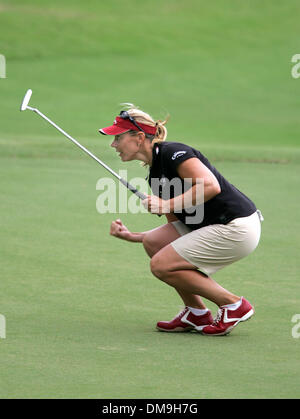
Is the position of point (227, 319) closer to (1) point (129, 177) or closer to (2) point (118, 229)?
(2) point (118, 229)

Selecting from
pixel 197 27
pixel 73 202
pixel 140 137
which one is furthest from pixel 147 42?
pixel 140 137

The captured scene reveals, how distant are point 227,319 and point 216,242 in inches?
19.0

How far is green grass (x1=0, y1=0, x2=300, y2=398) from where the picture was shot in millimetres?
4730

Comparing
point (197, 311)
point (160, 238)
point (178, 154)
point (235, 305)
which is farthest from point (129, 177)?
point (178, 154)

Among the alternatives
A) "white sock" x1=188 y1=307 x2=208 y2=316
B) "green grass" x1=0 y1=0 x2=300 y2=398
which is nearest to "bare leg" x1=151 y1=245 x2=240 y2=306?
"white sock" x1=188 y1=307 x2=208 y2=316

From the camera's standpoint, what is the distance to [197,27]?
30.1m

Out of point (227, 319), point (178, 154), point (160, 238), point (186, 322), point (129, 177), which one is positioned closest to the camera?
point (178, 154)

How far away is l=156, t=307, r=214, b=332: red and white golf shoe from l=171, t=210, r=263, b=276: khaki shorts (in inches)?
11.3

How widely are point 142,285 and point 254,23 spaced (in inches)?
979

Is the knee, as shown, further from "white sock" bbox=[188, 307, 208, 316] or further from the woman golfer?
"white sock" bbox=[188, 307, 208, 316]

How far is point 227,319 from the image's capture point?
561 centimetres

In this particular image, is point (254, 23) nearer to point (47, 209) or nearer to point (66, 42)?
point (66, 42)

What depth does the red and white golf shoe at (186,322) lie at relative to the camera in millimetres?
5680

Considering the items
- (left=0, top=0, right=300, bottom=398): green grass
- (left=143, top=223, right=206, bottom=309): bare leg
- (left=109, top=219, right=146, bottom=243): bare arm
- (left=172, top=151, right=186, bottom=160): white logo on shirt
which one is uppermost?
(left=172, top=151, right=186, bottom=160): white logo on shirt
